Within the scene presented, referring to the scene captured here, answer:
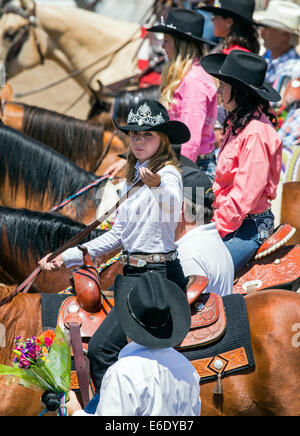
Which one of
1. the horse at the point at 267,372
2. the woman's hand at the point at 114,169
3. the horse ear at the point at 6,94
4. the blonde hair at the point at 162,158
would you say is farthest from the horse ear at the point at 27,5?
the horse at the point at 267,372

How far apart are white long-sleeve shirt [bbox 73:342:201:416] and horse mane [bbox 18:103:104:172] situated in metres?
4.45

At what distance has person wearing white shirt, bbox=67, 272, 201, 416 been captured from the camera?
242 centimetres

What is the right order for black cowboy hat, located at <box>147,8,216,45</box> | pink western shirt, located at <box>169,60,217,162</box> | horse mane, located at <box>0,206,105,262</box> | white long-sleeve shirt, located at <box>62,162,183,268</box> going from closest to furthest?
white long-sleeve shirt, located at <box>62,162,183,268</box>
horse mane, located at <box>0,206,105,262</box>
pink western shirt, located at <box>169,60,217,162</box>
black cowboy hat, located at <box>147,8,216,45</box>

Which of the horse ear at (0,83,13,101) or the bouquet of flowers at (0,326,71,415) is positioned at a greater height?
the bouquet of flowers at (0,326,71,415)

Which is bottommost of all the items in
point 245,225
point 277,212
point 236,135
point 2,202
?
point 2,202

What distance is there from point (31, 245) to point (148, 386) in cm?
221

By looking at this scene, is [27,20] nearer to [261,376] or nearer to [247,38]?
[247,38]

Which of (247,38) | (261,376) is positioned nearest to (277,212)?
(247,38)

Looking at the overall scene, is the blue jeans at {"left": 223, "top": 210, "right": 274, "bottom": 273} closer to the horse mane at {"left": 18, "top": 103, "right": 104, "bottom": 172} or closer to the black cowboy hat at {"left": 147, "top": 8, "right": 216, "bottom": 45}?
the black cowboy hat at {"left": 147, "top": 8, "right": 216, "bottom": 45}

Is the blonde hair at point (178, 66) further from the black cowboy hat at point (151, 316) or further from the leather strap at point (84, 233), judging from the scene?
the black cowboy hat at point (151, 316)

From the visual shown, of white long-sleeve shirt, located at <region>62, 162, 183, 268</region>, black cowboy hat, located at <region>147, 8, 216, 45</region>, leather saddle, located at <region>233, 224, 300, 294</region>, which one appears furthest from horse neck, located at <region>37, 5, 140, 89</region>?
white long-sleeve shirt, located at <region>62, 162, 183, 268</region>

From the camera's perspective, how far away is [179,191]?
3.17 meters

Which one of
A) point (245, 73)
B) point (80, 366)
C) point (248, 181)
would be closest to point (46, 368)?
point (80, 366)
